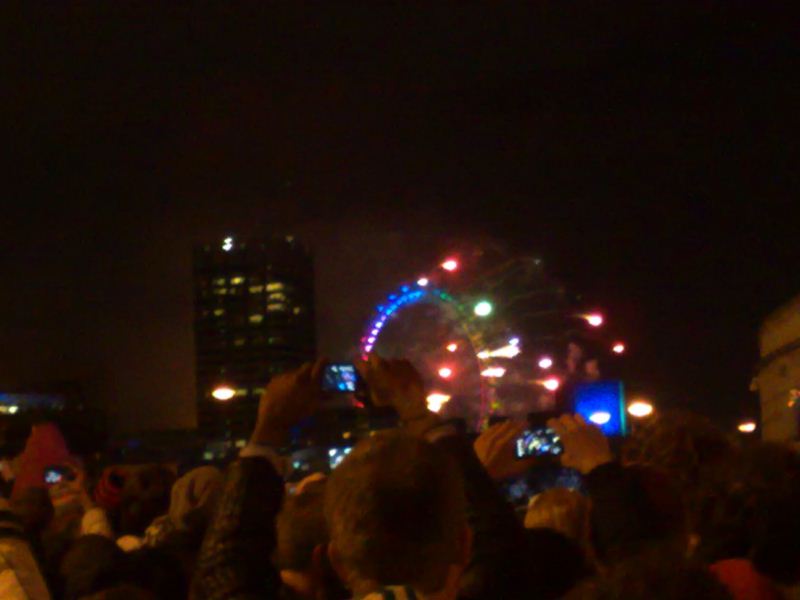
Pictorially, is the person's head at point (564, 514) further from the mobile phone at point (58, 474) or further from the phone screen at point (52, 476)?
the phone screen at point (52, 476)

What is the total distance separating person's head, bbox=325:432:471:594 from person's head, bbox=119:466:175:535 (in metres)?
4.30

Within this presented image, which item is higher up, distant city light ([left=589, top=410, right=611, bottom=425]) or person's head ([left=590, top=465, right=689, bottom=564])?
distant city light ([left=589, top=410, right=611, bottom=425])

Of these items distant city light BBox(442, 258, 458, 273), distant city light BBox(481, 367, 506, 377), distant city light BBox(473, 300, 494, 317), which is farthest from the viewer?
distant city light BBox(442, 258, 458, 273)

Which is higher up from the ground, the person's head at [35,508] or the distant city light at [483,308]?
the distant city light at [483,308]

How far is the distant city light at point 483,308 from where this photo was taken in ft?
184

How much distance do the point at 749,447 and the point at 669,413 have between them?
52.7 inches

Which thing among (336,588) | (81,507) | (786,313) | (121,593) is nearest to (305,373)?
(336,588)

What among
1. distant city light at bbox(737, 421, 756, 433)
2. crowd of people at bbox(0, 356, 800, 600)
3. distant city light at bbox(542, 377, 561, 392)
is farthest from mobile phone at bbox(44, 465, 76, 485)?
distant city light at bbox(542, 377, 561, 392)

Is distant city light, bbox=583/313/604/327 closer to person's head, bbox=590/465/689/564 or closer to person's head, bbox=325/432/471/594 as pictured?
person's head, bbox=590/465/689/564

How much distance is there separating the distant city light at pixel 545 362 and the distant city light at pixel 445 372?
4.06m

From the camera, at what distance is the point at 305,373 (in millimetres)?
4438

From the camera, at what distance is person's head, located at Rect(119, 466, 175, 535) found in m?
7.11

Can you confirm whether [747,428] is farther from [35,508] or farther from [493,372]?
[493,372]

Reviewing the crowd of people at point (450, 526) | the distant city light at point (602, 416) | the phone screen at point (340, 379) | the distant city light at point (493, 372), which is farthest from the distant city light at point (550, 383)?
the crowd of people at point (450, 526)
